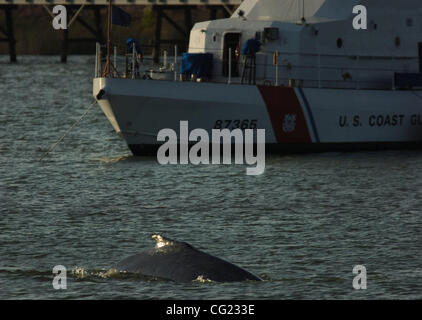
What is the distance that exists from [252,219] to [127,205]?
13.8 feet

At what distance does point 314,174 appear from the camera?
1550 inches

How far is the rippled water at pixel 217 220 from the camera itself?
2231 cm

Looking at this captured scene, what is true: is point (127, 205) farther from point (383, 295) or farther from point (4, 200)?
point (383, 295)

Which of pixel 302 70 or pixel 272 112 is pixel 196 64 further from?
pixel 302 70

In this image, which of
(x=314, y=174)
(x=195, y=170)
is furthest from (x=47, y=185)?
(x=314, y=174)

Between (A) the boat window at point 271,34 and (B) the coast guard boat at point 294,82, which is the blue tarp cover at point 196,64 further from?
(A) the boat window at point 271,34

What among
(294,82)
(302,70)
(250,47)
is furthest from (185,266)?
(302,70)

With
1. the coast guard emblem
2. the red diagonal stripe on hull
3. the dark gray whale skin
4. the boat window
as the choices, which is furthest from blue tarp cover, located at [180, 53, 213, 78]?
the dark gray whale skin

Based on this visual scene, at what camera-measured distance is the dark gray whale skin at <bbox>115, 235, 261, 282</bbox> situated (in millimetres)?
Result: 21172

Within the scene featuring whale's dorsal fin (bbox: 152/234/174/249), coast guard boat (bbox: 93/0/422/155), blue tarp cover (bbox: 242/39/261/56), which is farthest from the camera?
blue tarp cover (bbox: 242/39/261/56)

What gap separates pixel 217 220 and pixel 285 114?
1374 centimetres

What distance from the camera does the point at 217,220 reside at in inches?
1185

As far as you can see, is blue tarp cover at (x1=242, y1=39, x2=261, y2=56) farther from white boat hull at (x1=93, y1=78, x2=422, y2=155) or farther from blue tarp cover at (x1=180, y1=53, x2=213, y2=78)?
blue tarp cover at (x1=180, y1=53, x2=213, y2=78)

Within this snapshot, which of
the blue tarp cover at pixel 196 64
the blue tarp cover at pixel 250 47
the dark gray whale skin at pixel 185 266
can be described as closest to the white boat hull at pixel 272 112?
the blue tarp cover at pixel 250 47
